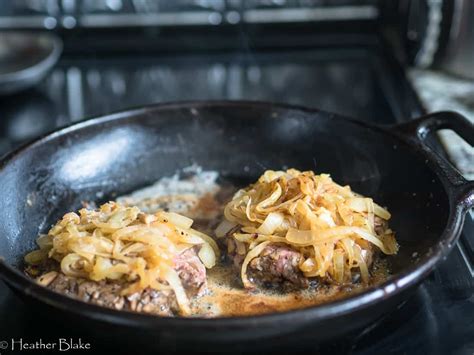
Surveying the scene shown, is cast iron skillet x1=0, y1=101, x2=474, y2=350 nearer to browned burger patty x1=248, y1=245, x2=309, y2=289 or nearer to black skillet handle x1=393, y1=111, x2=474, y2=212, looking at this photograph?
black skillet handle x1=393, y1=111, x2=474, y2=212

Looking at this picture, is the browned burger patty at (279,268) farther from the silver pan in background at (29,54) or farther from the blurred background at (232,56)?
the silver pan in background at (29,54)

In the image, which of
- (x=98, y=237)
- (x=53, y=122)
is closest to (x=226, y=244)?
(x=98, y=237)

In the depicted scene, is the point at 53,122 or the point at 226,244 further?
the point at 53,122

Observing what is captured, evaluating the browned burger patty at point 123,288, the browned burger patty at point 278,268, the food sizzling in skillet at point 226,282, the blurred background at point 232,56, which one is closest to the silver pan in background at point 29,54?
the blurred background at point 232,56

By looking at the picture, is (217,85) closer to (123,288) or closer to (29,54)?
(29,54)

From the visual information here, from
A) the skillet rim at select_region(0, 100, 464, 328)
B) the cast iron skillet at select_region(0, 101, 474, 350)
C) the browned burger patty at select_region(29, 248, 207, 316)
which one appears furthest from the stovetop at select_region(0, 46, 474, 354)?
the skillet rim at select_region(0, 100, 464, 328)

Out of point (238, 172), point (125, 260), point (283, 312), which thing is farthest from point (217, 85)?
point (283, 312)

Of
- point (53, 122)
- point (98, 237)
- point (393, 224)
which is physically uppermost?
point (98, 237)

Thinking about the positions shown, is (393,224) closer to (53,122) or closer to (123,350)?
(123,350)
